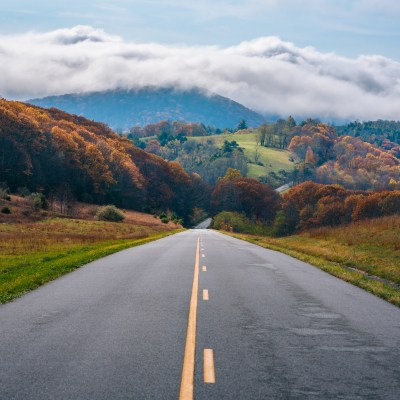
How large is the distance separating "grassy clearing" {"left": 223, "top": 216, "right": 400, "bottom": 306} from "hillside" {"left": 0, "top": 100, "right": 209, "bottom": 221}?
200 feet

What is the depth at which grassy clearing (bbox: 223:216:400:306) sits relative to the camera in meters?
17.1

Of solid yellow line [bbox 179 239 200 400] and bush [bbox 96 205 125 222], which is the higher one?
bush [bbox 96 205 125 222]

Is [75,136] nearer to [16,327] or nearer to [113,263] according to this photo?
[113,263]

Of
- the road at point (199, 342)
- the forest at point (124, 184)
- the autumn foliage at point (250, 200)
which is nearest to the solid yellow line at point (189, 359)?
the road at point (199, 342)

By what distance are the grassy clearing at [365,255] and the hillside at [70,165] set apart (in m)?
61.0

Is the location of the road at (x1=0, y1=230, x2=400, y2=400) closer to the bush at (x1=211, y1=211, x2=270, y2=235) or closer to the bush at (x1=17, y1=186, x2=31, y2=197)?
the bush at (x1=17, y1=186, x2=31, y2=197)

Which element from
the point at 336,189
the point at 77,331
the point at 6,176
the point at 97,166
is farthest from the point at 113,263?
the point at 336,189

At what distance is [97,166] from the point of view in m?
105

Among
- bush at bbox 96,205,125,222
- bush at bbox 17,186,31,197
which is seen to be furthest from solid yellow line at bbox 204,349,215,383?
bush at bbox 17,186,31,197

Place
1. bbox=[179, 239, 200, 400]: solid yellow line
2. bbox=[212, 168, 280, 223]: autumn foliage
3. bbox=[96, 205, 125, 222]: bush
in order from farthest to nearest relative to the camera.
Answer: bbox=[212, 168, 280, 223]: autumn foliage < bbox=[96, 205, 125, 222]: bush < bbox=[179, 239, 200, 400]: solid yellow line

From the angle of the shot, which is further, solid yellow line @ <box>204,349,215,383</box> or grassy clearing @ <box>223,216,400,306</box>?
grassy clearing @ <box>223,216,400,306</box>

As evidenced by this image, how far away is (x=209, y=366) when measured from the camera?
732cm

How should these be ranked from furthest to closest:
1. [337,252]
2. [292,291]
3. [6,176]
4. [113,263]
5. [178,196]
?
[178,196] → [6,176] → [337,252] → [113,263] → [292,291]

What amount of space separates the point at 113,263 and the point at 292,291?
10.2 metres
